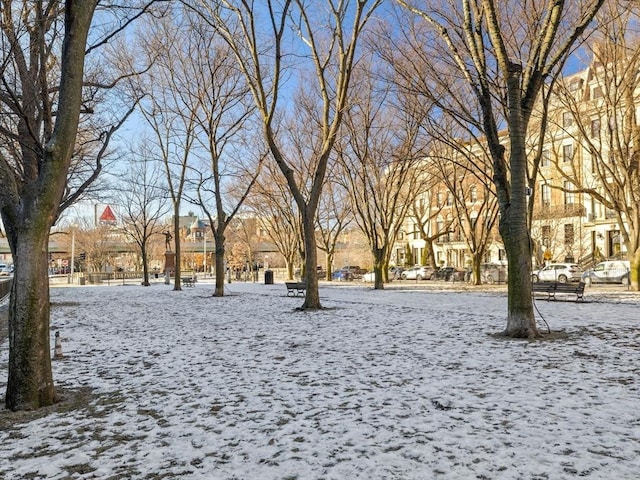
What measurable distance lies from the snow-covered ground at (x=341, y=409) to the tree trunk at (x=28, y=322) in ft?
1.03

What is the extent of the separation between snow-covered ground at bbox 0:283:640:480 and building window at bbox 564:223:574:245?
3636 cm

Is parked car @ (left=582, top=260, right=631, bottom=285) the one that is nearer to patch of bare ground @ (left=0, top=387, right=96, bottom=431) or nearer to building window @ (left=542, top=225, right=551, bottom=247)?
building window @ (left=542, top=225, right=551, bottom=247)

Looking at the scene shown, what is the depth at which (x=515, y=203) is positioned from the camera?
9.89 meters

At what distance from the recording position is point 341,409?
532 cm

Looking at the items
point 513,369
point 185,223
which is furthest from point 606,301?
point 185,223

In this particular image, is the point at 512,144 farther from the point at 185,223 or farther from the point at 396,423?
the point at 185,223

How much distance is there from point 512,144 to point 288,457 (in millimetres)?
8307

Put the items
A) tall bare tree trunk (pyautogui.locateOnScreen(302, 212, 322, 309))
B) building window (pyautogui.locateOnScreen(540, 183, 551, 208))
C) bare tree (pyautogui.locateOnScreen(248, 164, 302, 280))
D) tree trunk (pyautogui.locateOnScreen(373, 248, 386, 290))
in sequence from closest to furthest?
tall bare tree trunk (pyautogui.locateOnScreen(302, 212, 322, 309)) < tree trunk (pyautogui.locateOnScreen(373, 248, 386, 290)) < bare tree (pyautogui.locateOnScreen(248, 164, 302, 280)) < building window (pyautogui.locateOnScreen(540, 183, 551, 208))

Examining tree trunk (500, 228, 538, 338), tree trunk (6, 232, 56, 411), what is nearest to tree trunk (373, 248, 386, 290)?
tree trunk (500, 228, 538, 338)

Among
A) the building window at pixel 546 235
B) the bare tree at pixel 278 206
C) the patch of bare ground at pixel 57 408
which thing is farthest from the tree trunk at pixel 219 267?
the building window at pixel 546 235

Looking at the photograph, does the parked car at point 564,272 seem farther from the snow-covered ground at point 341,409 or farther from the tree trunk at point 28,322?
the tree trunk at point 28,322

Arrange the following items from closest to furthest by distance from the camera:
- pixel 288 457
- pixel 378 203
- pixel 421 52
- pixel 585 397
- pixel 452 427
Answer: pixel 288 457
pixel 452 427
pixel 585 397
pixel 421 52
pixel 378 203

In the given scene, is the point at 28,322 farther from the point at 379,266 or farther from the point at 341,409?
the point at 379,266

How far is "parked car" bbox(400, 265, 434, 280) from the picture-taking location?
42.8 m
